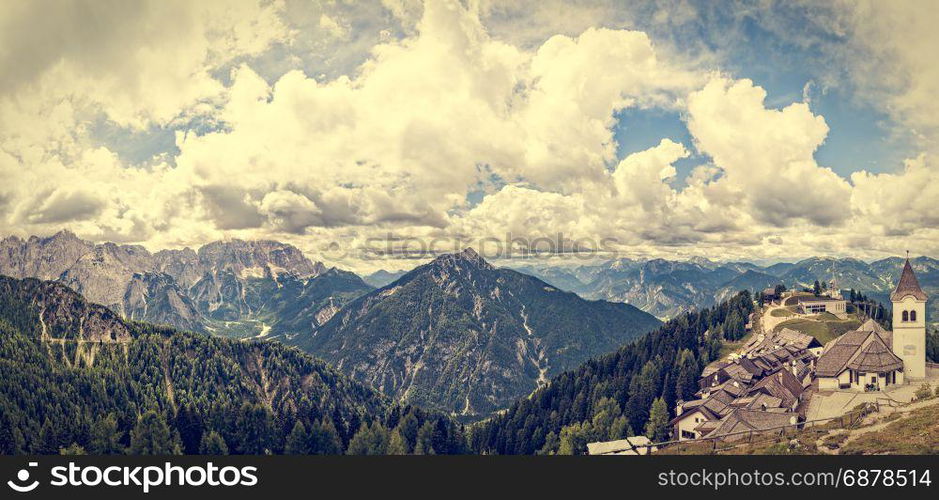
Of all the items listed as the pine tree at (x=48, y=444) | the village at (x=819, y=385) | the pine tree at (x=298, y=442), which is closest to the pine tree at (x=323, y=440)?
the pine tree at (x=298, y=442)

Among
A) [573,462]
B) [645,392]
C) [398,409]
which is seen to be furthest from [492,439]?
[573,462]

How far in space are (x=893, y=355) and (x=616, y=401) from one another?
67997 mm

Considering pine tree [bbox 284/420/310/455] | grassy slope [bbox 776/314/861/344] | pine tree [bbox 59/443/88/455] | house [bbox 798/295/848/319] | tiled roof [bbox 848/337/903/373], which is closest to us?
tiled roof [bbox 848/337/903/373]

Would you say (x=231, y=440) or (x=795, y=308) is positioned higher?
(x=795, y=308)

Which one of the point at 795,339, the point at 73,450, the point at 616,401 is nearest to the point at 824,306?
the point at 795,339

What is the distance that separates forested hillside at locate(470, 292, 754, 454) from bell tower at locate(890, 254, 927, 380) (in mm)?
46706

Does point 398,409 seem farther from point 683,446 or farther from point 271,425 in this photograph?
point 683,446

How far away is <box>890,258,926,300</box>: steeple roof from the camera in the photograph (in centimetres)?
10554

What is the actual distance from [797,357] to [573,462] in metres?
105

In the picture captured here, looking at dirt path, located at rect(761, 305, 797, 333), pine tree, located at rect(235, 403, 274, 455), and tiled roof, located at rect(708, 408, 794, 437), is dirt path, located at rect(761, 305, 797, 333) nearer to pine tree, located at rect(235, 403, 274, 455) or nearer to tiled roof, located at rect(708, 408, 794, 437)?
tiled roof, located at rect(708, 408, 794, 437)

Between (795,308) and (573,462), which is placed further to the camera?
(795,308)

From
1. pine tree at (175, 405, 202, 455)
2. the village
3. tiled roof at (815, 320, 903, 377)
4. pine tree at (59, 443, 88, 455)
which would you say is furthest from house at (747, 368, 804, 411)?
pine tree at (59, 443, 88, 455)

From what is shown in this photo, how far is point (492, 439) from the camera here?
184 meters

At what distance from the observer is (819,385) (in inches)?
4370
